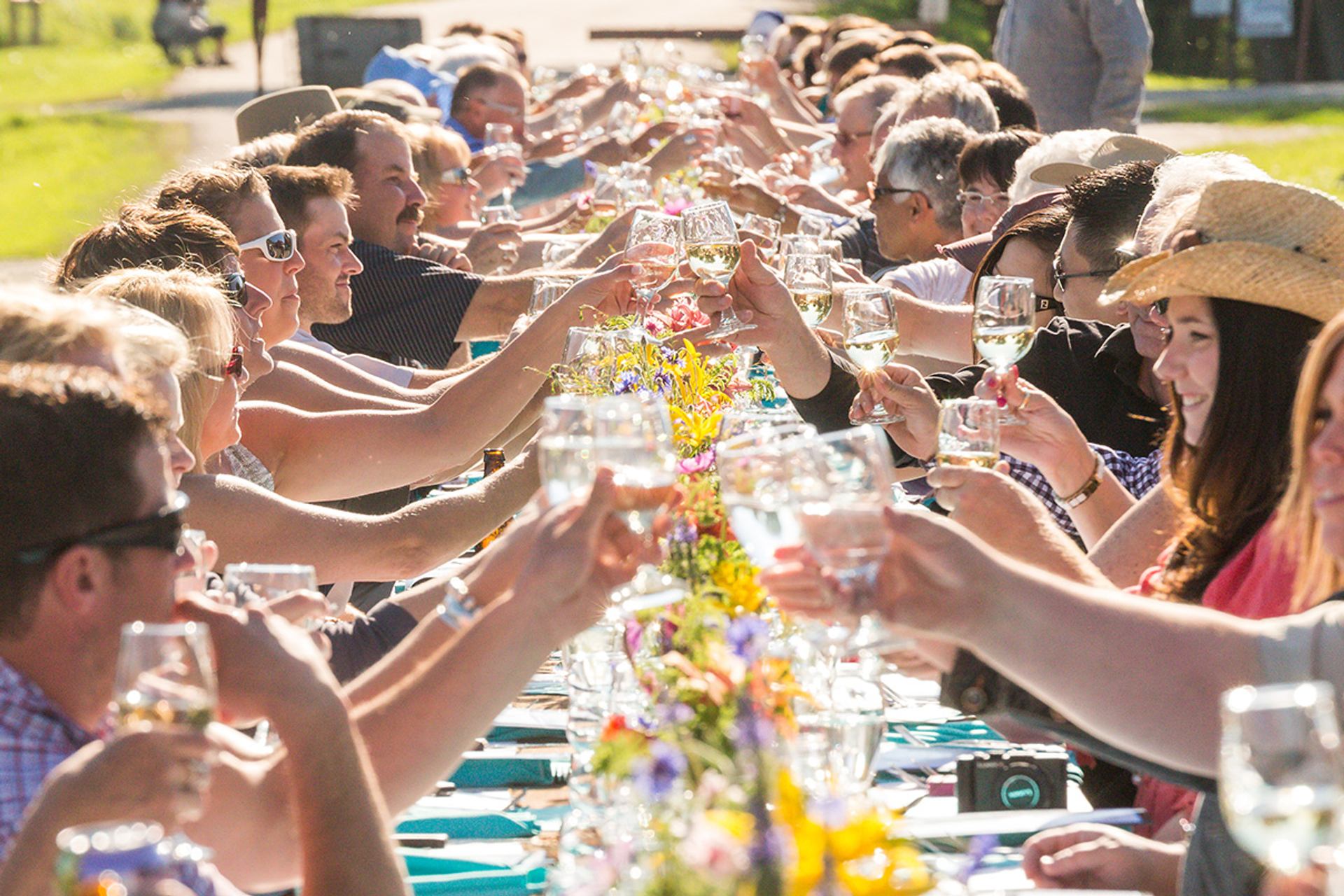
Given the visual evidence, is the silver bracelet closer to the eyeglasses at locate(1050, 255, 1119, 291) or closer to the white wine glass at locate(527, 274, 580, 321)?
the white wine glass at locate(527, 274, 580, 321)

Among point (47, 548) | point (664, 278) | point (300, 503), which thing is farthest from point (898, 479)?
point (47, 548)

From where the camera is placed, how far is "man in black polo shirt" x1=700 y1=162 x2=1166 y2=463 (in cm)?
414

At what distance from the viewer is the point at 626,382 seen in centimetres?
358

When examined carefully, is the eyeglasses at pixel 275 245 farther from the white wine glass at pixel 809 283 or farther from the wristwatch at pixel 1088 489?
the wristwatch at pixel 1088 489

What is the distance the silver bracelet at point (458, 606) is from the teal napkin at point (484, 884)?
0.34m

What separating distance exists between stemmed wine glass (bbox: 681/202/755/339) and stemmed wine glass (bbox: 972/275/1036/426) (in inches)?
30.8

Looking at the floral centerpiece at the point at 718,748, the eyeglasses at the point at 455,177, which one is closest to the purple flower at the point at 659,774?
the floral centerpiece at the point at 718,748

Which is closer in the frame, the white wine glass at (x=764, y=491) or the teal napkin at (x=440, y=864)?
the white wine glass at (x=764, y=491)

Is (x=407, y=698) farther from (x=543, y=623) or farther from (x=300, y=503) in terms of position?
(x=300, y=503)

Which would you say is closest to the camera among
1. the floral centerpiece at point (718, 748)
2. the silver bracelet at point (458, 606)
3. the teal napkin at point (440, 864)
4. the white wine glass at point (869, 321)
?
the floral centerpiece at point (718, 748)

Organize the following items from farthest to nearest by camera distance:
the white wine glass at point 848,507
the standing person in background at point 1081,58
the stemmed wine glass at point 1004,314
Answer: the standing person in background at point 1081,58 < the stemmed wine glass at point 1004,314 < the white wine glass at point 848,507

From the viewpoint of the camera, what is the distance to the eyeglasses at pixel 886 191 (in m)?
6.65

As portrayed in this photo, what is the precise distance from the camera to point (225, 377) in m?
3.47

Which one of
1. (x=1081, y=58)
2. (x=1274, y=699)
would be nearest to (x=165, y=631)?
(x=1274, y=699)
